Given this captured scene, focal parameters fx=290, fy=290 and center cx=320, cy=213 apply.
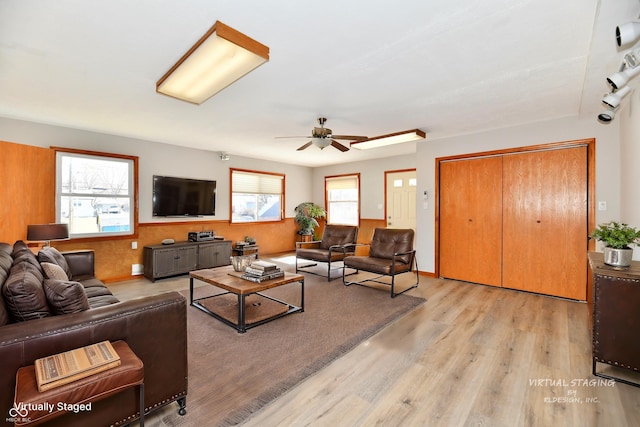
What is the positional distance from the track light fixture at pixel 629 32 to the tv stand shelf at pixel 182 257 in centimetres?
550

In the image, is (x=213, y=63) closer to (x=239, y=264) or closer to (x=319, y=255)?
(x=239, y=264)

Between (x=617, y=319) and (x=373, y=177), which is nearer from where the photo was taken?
(x=617, y=319)

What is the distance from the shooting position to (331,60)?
2.36m

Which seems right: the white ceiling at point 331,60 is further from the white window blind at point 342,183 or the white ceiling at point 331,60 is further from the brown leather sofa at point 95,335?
the white window blind at point 342,183

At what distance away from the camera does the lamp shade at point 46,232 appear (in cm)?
347

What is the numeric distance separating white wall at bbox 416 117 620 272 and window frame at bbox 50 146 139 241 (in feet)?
16.1

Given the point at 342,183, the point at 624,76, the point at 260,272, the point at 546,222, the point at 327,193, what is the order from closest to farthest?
the point at 624,76, the point at 260,272, the point at 546,222, the point at 342,183, the point at 327,193

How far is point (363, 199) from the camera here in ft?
23.5

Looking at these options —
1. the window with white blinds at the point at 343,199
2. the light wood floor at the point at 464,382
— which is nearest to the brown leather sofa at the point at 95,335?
the light wood floor at the point at 464,382

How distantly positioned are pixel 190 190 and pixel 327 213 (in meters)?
3.62

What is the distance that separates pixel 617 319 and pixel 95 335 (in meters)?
3.27

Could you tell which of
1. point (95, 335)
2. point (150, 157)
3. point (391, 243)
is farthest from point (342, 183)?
point (95, 335)

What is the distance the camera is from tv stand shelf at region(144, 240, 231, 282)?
4.72m

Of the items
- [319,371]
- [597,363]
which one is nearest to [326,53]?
[319,371]
